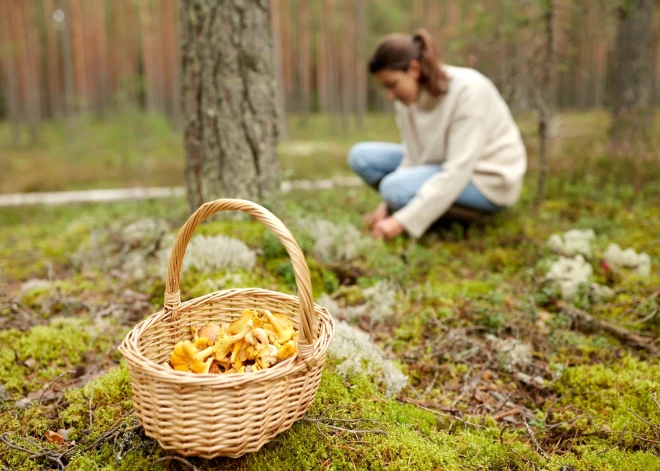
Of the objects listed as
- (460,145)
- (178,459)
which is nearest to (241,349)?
(178,459)

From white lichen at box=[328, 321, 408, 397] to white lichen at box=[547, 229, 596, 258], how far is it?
2.04m

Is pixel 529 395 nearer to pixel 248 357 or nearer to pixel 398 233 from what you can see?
pixel 248 357

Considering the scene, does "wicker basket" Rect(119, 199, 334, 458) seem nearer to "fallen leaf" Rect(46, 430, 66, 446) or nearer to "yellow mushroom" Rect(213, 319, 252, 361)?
"yellow mushroom" Rect(213, 319, 252, 361)

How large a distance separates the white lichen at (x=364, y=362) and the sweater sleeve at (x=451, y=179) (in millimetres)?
1704

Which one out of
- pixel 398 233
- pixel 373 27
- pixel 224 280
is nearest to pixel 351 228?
pixel 398 233

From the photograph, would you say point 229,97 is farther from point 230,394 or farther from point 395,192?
point 230,394

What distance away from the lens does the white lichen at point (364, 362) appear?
2471mm

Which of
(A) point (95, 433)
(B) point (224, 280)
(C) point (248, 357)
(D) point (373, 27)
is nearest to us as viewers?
(C) point (248, 357)

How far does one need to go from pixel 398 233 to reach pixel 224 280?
1.65 m

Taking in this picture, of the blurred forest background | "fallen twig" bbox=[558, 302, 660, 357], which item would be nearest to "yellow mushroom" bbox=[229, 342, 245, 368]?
"fallen twig" bbox=[558, 302, 660, 357]

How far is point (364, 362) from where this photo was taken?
2.58 meters

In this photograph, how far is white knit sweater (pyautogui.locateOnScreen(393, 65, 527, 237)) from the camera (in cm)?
414

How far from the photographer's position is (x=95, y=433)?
212 cm

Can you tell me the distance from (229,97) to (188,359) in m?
2.68
